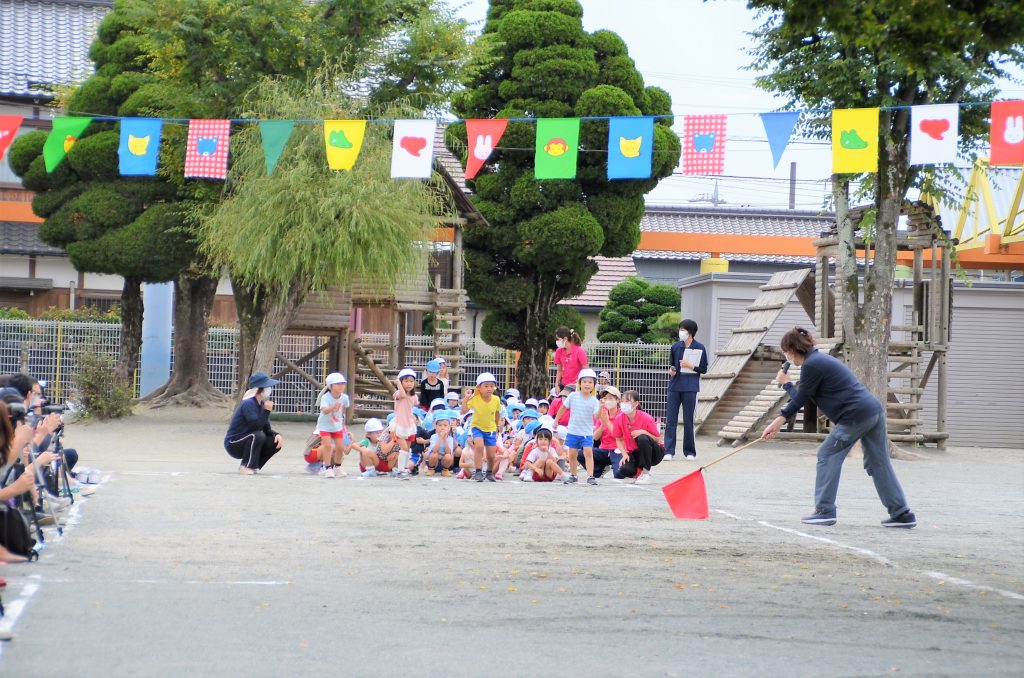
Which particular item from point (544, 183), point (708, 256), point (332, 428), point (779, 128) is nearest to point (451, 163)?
point (544, 183)

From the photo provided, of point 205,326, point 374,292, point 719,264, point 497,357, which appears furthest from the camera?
point 719,264

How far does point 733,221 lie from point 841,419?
1476 inches

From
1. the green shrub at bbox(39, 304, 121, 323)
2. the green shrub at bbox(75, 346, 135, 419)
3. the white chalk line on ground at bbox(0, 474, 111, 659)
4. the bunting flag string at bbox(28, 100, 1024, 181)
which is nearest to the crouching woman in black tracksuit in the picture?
the white chalk line on ground at bbox(0, 474, 111, 659)

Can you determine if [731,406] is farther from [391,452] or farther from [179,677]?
[179,677]

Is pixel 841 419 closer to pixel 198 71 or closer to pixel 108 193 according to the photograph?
pixel 198 71

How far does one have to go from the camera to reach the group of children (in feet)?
47.4

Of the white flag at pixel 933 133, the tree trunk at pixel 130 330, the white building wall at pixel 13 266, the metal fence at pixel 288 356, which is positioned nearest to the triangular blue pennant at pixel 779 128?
the white flag at pixel 933 133

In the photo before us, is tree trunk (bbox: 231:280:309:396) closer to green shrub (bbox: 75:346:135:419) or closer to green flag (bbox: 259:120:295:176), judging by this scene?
green shrub (bbox: 75:346:135:419)

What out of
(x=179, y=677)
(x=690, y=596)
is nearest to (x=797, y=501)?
(x=690, y=596)

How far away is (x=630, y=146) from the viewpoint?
18641mm

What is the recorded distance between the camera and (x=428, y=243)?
74.6 ft

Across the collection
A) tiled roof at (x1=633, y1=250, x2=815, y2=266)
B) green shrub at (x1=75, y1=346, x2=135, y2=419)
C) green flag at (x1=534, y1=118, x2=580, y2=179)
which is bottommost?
green shrub at (x1=75, y1=346, x2=135, y2=419)

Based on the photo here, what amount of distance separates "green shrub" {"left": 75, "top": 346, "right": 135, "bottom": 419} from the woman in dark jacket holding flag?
16.6m

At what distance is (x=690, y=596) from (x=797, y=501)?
20.4ft
